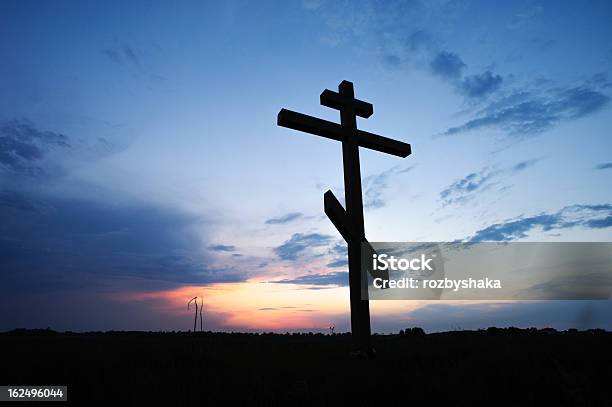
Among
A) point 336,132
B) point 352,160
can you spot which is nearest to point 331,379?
point 352,160

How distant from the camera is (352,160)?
21.5ft

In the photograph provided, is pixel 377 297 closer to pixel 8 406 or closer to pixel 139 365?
pixel 139 365

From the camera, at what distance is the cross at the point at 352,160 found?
589 centimetres

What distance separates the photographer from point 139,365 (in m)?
6.66

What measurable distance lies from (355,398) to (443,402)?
906 mm

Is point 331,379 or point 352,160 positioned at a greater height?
point 352,160

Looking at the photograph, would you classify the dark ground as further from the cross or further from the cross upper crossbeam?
the cross upper crossbeam

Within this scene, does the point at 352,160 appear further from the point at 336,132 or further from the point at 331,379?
the point at 331,379

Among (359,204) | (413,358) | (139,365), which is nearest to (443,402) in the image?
(413,358)

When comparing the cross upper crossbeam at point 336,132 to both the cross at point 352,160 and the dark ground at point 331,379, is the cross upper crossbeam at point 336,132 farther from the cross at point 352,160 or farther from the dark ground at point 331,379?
the dark ground at point 331,379

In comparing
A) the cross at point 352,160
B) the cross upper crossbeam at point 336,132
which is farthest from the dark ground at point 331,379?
the cross upper crossbeam at point 336,132

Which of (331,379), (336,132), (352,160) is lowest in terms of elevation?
(331,379)

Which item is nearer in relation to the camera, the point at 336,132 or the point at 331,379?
the point at 331,379

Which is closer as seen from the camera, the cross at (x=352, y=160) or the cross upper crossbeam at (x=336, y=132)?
the cross at (x=352, y=160)
